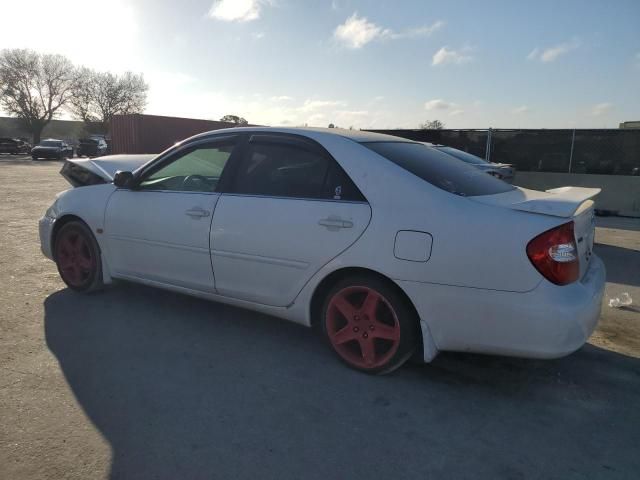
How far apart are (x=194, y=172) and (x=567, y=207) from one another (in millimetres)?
2805

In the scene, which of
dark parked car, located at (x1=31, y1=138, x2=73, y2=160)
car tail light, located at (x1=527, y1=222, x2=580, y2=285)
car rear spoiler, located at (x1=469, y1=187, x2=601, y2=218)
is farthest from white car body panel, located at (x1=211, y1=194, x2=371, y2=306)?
dark parked car, located at (x1=31, y1=138, x2=73, y2=160)

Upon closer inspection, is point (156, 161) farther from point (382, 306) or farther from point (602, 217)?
point (602, 217)

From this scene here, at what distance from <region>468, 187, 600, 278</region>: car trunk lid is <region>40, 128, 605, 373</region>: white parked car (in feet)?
0.04

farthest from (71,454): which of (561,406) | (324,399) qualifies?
(561,406)

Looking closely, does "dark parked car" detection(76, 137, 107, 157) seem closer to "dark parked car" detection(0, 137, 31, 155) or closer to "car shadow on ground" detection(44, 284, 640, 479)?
"dark parked car" detection(0, 137, 31, 155)

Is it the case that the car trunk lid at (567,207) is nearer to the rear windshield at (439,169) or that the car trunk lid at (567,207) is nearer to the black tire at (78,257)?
the rear windshield at (439,169)

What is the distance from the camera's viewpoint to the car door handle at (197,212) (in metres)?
3.81

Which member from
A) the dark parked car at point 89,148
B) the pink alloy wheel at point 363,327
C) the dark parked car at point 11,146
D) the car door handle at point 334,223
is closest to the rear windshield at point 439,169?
the car door handle at point 334,223

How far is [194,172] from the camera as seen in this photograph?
4.17 metres

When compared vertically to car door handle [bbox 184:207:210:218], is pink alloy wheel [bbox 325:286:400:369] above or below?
below

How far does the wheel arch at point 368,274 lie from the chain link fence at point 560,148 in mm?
12393

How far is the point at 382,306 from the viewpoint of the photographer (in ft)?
10.4

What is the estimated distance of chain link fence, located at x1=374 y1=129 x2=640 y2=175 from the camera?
1309 cm

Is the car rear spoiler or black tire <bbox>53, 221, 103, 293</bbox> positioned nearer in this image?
the car rear spoiler
